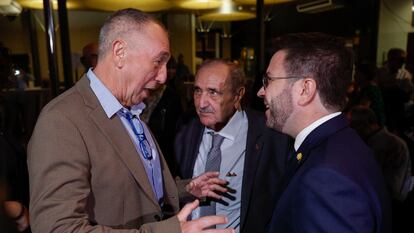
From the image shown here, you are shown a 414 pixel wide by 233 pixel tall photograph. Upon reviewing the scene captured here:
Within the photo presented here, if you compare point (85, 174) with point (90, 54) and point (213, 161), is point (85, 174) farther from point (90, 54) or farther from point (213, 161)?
point (90, 54)

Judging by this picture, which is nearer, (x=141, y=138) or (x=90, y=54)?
(x=141, y=138)

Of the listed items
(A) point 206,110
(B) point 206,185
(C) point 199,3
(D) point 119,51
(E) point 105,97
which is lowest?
(B) point 206,185

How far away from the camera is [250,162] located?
189cm

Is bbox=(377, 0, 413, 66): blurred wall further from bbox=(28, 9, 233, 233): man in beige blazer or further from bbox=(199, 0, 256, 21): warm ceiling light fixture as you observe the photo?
bbox=(28, 9, 233, 233): man in beige blazer

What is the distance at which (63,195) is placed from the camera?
947 mm

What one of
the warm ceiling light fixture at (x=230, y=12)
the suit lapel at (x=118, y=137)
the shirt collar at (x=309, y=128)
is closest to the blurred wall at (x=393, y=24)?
the warm ceiling light fixture at (x=230, y=12)

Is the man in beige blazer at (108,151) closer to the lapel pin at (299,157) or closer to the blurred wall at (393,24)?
the lapel pin at (299,157)

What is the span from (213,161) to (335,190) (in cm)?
105

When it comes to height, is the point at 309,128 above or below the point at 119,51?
below

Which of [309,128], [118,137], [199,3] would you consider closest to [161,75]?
[118,137]

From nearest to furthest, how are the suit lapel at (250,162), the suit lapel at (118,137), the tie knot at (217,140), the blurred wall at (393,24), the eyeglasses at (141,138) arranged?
the suit lapel at (118,137) < the eyeglasses at (141,138) < the suit lapel at (250,162) < the tie knot at (217,140) < the blurred wall at (393,24)

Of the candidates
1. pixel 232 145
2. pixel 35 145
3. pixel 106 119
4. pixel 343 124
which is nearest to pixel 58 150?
pixel 35 145

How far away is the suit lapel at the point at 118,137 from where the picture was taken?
1.15 meters

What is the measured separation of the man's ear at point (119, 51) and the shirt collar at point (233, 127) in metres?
0.96
